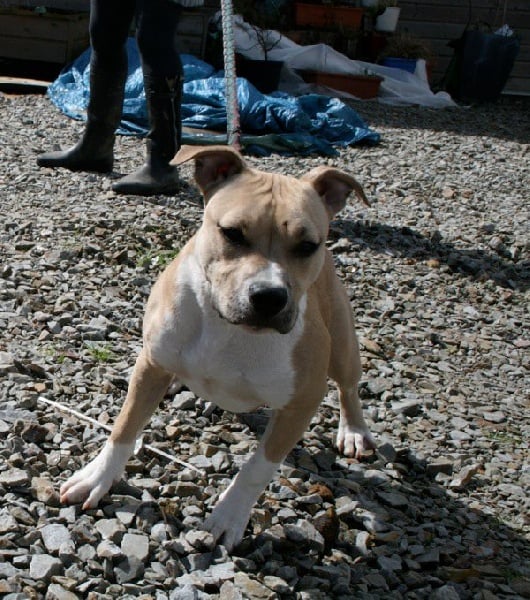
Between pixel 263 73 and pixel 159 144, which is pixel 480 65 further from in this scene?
pixel 159 144

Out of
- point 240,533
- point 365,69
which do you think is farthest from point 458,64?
point 240,533

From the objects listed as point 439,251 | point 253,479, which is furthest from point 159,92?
point 253,479

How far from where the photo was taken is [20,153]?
742cm

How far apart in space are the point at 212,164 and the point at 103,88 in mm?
3592

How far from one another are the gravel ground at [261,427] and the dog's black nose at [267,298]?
2.67 feet

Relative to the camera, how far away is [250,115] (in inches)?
368

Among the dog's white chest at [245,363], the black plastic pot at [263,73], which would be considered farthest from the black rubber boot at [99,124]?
the black plastic pot at [263,73]

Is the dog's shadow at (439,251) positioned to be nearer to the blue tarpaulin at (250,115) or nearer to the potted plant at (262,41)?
the blue tarpaulin at (250,115)

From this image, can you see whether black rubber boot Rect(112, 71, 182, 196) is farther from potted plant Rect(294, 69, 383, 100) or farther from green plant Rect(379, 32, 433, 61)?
green plant Rect(379, 32, 433, 61)

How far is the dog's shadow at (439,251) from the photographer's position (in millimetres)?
6309

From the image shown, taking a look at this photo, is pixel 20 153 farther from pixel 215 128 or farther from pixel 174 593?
pixel 174 593

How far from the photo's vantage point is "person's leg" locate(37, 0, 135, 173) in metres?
6.06

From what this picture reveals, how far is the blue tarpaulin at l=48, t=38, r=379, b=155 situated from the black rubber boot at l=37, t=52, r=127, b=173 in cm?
178

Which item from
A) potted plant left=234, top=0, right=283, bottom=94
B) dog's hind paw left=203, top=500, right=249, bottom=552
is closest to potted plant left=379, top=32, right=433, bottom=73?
potted plant left=234, top=0, right=283, bottom=94
